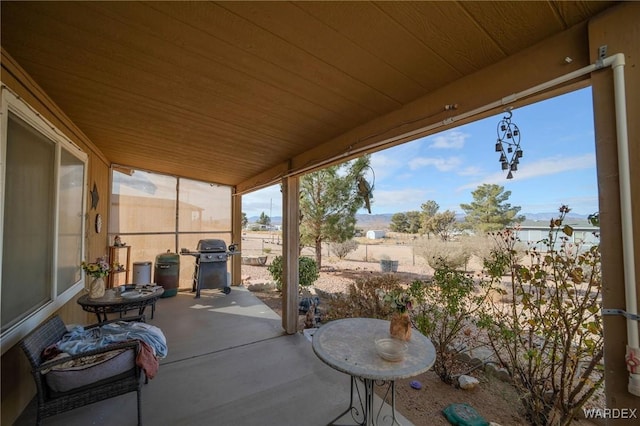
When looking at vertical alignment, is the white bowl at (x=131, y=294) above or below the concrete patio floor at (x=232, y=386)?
above

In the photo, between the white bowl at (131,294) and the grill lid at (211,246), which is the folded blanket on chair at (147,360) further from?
the grill lid at (211,246)

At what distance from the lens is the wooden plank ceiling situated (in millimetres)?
1165

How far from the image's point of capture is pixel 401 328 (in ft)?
6.08

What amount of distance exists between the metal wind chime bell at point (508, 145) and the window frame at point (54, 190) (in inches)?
130

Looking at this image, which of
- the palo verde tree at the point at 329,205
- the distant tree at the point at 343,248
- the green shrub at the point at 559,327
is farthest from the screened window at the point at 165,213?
the green shrub at the point at 559,327

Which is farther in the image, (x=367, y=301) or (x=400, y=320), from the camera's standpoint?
(x=367, y=301)

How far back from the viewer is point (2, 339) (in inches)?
63.8

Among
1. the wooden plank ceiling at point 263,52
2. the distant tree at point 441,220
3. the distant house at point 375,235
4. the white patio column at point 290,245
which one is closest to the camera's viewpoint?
the wooden plank ceiling at point 263,52

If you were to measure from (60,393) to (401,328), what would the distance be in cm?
241

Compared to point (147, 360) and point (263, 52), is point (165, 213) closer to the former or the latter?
point (147, 360)

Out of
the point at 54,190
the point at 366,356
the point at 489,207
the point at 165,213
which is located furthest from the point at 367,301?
the point at 489,207

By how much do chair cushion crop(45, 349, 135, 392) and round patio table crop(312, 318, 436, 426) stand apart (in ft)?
4.88

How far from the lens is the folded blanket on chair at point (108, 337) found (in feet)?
6.57

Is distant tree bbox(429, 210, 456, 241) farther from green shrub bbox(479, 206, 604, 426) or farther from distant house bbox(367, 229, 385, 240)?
green shrub bbox(479, 206, 604, 426)
